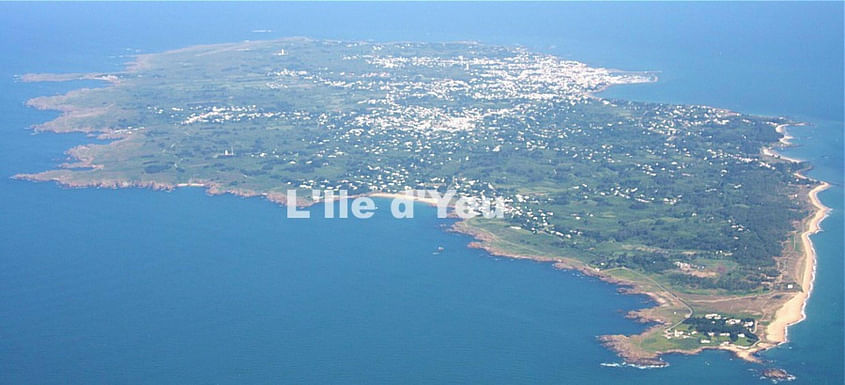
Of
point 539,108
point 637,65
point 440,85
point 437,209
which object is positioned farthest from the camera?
point 637,65

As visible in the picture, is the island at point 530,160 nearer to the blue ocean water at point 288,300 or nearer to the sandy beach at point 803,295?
the sandy beach at point 803,295

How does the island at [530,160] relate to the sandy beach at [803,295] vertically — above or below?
above

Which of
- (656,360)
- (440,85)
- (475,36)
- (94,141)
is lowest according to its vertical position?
(656,360)

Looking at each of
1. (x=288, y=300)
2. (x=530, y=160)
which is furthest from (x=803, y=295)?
(x=530, y=160)

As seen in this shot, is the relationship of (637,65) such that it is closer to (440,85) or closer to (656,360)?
(440,85)

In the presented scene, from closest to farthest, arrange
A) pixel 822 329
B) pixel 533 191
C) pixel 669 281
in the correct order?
1. pixel 822 329
2. pixel 669 281
3. pixel 533 191

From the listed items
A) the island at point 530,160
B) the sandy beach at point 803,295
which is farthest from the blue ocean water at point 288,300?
the island at point 530,160

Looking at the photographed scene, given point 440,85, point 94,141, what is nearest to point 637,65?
point 440,85

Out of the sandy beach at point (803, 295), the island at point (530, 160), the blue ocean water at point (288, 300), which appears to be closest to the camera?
the blue ocean water at point (288, 300)

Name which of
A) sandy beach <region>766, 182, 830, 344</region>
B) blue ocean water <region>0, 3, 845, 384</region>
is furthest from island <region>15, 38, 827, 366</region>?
blue ocean water <region>0, 3, 845, 384</region>
